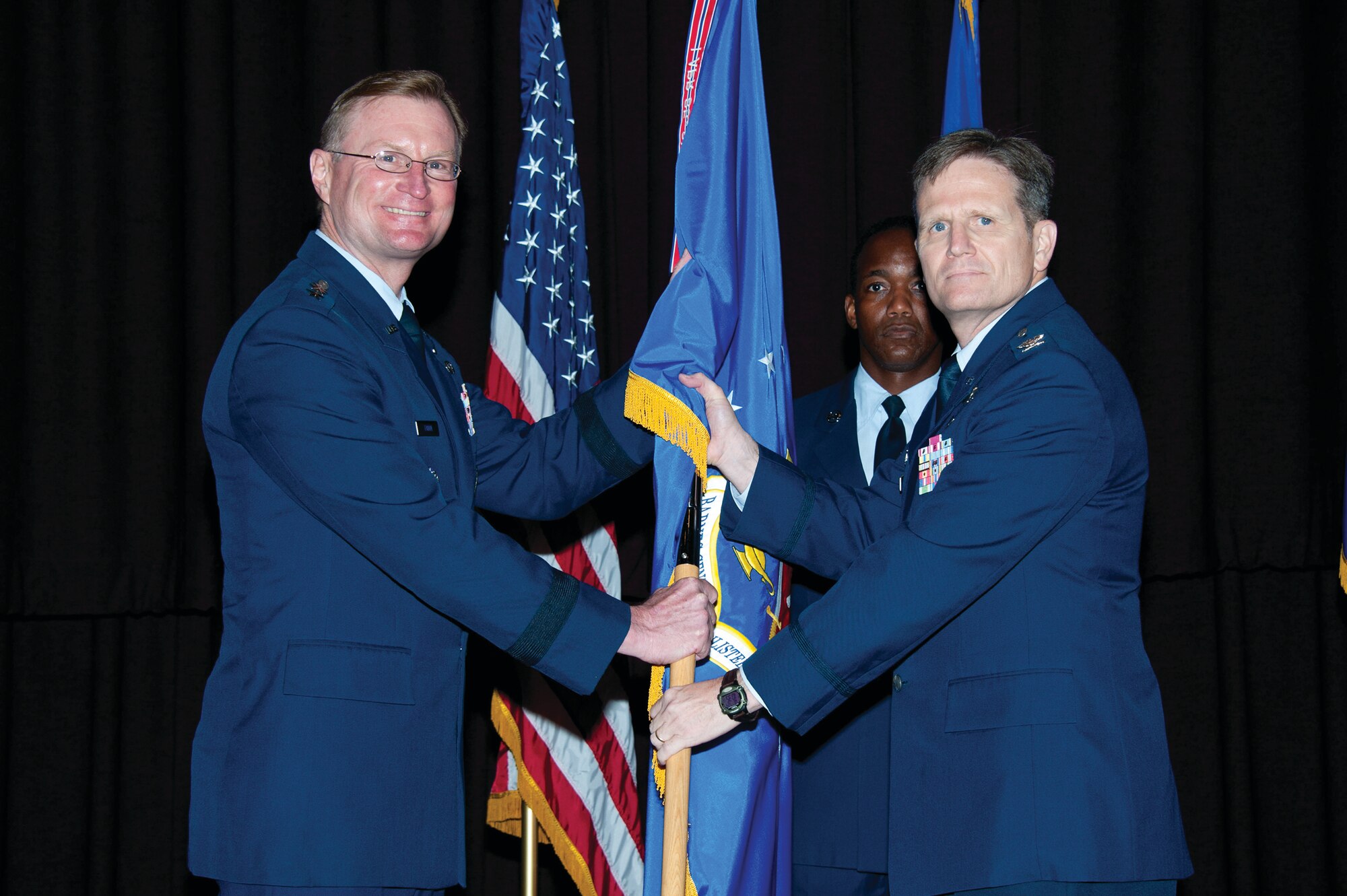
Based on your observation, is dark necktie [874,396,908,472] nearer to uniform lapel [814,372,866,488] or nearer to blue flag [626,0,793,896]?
uniform lapel [814,372,866,488]

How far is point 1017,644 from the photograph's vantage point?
2.09 metres

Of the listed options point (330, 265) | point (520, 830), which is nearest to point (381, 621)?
point (330, 265)

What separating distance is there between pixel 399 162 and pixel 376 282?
0.27 metres

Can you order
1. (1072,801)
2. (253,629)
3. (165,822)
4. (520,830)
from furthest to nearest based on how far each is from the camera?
(165,822)
(520,830)
(253,629)
(1072,801)

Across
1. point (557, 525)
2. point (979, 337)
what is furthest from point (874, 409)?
point (557, 525)

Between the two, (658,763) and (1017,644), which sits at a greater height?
(1017,644)

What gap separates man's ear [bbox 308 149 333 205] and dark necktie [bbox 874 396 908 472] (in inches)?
58.9

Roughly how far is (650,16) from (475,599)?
8.16 feet

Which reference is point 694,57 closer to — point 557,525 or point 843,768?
point 557,525

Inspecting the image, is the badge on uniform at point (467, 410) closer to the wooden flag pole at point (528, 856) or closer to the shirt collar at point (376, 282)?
the shirt collar at point (376, 282)

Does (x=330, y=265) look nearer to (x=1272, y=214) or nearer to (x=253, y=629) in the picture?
(x=253, y=629)

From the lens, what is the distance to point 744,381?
2678mm

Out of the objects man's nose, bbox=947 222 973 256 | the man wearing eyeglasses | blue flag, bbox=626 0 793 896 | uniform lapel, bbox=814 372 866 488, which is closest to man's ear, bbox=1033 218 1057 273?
man's nose, bbox=947 222 973 256

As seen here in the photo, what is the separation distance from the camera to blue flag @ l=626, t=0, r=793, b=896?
8.14 feet
